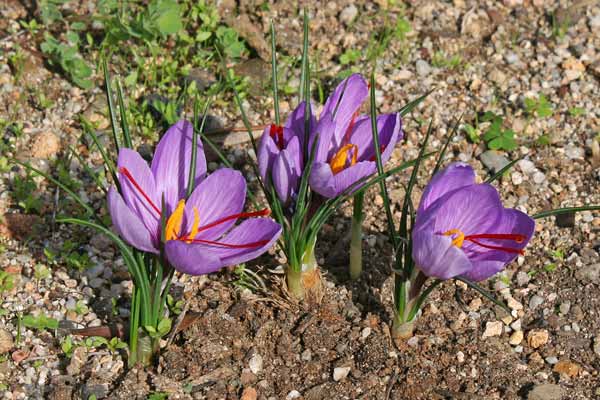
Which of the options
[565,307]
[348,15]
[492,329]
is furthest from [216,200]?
[348,15]

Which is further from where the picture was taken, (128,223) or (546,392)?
(546,392)

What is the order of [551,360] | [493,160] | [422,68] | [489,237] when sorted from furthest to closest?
[422,68]
[493,160]
[551,360]
[489,237]

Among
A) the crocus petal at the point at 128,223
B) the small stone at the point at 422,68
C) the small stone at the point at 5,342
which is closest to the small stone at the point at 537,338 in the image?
the crocus petal at the point at 128,223

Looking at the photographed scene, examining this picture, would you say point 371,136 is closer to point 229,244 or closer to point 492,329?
point 229,244

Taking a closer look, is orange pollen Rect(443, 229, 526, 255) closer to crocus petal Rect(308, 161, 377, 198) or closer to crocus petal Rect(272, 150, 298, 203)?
crocus petal Rect(308, 161, 377, 198)

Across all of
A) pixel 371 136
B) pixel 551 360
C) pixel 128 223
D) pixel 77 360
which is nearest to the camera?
pixel 128 223

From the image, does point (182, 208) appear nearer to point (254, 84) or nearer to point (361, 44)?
point (254, 84)

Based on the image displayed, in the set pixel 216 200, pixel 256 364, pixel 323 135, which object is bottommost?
pixel 256 364
